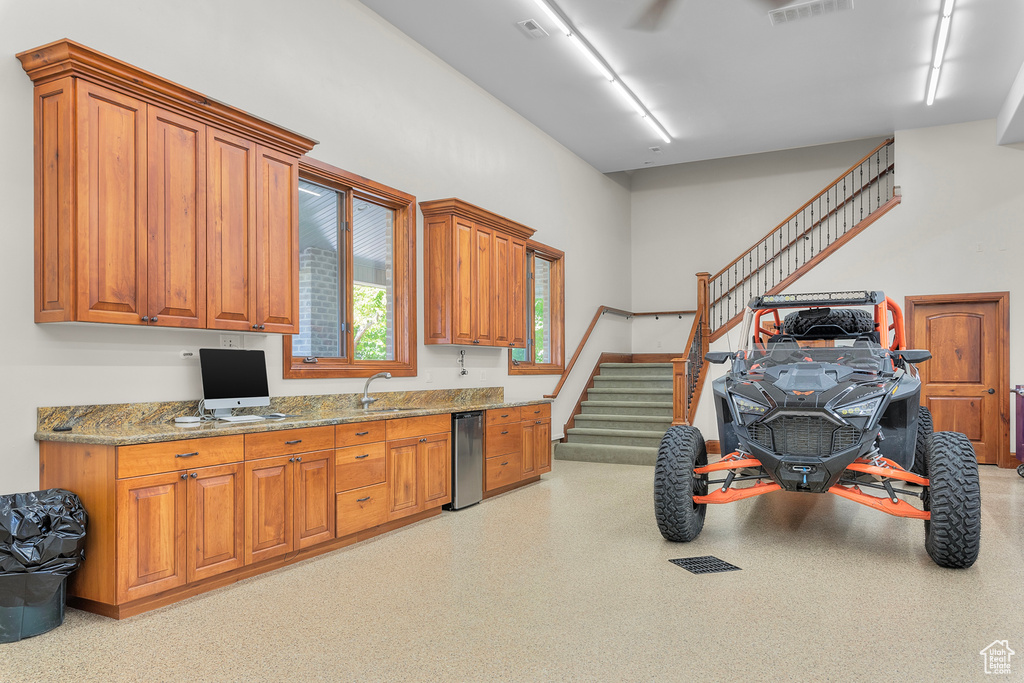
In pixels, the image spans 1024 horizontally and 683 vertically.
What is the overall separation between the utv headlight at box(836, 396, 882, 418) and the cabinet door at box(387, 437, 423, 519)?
3.00 meters

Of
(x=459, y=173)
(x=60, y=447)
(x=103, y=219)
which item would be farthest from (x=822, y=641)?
(x=459, y=173)

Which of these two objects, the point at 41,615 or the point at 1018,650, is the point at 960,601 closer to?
the point at 1018,650

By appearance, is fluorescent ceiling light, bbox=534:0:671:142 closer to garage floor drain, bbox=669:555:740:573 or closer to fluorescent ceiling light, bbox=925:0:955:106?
fluorescent ceiling light, bbox=925:0:955:106

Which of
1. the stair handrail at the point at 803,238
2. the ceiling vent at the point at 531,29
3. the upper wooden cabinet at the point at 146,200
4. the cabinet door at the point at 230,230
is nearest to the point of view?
the upper wooden cabinet at the point at 146,200

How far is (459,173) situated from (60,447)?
4.73 metres

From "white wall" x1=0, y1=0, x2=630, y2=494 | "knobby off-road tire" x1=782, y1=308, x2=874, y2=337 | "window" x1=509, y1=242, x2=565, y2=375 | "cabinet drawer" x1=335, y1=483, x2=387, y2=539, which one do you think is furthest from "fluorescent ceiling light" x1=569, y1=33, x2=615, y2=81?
"cabinet drawer" x1=335, y1=483, x2=387, y2=539

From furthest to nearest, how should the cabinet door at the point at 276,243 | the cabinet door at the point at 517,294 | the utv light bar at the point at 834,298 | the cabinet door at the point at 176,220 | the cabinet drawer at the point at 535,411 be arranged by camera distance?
1. the cabinet door at the point at 517,294
2. the cabinet drawer at the point at 535,411
3. the utv light bar at the point at 834,298
4. the cabinet door at the point at 276,243
5. the cabinet door at the point at 176,220

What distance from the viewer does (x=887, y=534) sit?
493 cm

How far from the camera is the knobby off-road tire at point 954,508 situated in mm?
3842

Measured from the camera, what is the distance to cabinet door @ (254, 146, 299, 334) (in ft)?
14.4

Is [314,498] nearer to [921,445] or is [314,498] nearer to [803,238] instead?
[921,445]

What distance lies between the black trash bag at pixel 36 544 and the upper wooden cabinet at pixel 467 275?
12.2 feet

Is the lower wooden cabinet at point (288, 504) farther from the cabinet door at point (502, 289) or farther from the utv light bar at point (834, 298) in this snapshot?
the utv light bar at point (834, 298)

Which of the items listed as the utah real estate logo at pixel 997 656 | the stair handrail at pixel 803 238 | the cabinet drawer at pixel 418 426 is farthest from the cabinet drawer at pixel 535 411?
the utah real estate logo at pixel 997 656
